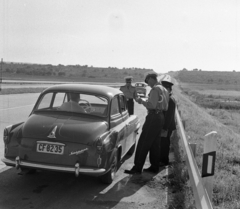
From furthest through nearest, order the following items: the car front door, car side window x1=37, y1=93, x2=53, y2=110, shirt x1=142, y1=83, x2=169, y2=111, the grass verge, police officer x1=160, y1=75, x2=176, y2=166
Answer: police officer x1=160, y1=75, x2=176, y2=166
shirt x1=142, y1=83, x2=169, y2=111
car side window x1=37, y1=93, x2=53, y2=110
the car front door
the grass verge

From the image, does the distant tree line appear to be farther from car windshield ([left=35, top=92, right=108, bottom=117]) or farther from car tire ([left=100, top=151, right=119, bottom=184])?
car tire ([left=100, top=151, right=119, bottom=184])

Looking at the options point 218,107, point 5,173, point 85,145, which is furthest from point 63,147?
point 218,107

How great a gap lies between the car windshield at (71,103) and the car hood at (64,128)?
289 mm

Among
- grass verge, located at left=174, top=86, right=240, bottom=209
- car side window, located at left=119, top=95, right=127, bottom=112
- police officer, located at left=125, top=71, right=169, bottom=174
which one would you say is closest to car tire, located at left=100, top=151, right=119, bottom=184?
police officer, located at left=125, top=71, right=169, bottom=174

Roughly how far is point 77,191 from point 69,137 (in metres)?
0.92

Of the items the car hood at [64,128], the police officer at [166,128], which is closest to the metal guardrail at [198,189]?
the car hood at [64,128]

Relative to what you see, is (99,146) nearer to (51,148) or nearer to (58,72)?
(51,148)

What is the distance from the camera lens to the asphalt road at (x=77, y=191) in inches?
179

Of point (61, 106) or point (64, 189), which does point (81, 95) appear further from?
point (64, 189)

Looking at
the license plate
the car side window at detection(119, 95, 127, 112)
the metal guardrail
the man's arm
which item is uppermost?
the man's arm

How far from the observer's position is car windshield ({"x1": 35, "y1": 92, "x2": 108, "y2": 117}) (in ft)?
18.7

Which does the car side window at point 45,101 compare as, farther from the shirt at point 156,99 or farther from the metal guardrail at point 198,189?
the metal guardrail at point 198,189

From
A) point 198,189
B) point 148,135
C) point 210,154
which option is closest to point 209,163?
point 210,154

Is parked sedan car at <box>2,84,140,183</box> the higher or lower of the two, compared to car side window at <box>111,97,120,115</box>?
lower
